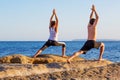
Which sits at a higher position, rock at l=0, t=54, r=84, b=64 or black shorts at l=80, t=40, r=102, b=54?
black shorts at l=80, t=40, r=102, b=54

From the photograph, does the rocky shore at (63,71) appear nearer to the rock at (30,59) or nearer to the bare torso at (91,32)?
the bare torso at (91,32)

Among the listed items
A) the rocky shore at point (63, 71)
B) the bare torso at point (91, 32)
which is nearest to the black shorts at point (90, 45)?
the bare torso at point (91, 32)

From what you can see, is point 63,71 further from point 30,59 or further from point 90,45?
point 30,59

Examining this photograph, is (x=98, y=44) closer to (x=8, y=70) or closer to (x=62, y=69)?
(x=62, y=69)

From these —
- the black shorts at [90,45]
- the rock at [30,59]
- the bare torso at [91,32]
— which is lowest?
the rock at [30,59]

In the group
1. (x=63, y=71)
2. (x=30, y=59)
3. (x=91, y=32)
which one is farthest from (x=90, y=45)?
(x=30, y=59)

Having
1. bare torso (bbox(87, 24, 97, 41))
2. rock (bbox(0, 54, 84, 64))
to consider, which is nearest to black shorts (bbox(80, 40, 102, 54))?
bare torso (bbox(87, 24, 97, 41))

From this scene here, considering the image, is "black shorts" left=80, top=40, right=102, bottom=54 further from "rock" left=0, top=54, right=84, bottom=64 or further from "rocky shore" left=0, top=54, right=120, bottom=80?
"rock" left=0, top=54, right=84, bottom=64

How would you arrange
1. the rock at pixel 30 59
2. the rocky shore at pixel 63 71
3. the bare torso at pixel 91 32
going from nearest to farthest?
the rocky shore at pixel 63 71 → the bare torso at pixel 91 32 → the rock at pixel 30 59

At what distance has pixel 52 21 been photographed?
52.5 feet

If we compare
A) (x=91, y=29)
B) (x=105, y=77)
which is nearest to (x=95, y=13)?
(x=91, y=29)

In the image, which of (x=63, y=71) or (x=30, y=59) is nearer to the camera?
(x=63, y=71)

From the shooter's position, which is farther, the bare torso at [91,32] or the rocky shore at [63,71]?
the bare torso at [91,32]

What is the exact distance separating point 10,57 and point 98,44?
350 cm
